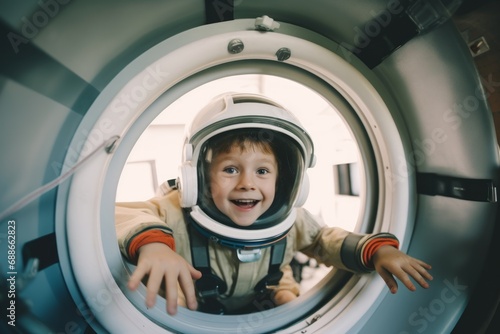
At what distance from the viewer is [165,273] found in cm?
57

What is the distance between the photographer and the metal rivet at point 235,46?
0.61 metres

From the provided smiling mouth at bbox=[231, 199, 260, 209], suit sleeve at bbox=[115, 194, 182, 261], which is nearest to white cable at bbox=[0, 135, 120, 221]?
suit sleeve at bbox=[115, 194, 182, 261]

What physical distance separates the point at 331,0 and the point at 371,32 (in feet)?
0.45

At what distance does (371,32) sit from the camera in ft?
2.24

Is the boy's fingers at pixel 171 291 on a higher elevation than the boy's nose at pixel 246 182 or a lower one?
lower

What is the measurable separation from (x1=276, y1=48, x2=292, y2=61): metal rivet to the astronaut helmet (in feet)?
0.54

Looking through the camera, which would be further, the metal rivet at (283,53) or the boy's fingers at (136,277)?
the metal rivet at (283,53)

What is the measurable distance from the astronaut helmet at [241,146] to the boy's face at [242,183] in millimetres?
22

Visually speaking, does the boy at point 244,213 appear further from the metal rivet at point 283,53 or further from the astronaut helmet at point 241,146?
the metal rivet at point 283,53

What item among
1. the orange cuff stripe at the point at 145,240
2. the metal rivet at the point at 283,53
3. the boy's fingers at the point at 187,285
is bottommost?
the boy's fingers at the point at 187,285

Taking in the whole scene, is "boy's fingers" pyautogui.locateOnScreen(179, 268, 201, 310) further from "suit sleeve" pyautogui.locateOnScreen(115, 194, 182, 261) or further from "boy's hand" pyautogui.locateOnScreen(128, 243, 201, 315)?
"suit sleeve" pyautogui.locateOnScreen(115, 194, 182, 261)

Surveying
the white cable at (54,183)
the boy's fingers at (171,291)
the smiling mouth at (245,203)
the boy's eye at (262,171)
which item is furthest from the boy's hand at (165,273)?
the boy's eye at (262,171)

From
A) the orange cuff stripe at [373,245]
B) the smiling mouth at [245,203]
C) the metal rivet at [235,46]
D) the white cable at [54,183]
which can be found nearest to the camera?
the white cable at [54,183]

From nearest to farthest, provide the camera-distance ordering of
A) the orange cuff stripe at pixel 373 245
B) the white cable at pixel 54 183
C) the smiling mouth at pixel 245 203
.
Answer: the white cable at pixel 54 183, the orange cuff stripe at pixel 373 245, the smiling mouth at pixel 245 203
